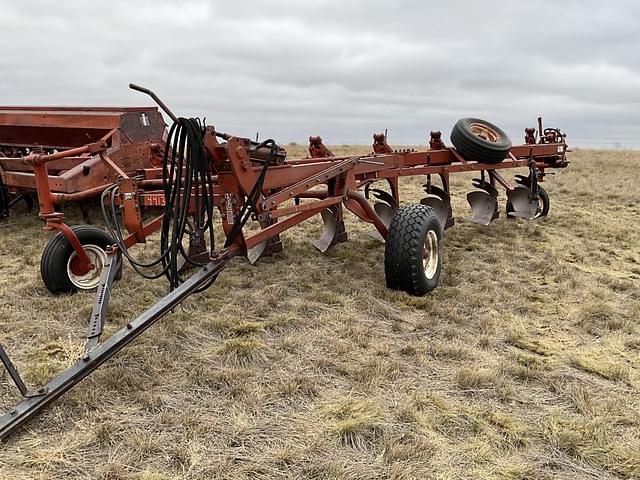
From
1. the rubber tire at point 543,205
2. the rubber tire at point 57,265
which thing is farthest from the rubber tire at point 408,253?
the rubber tire at point 543,205

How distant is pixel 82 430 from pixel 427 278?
295 centimetres

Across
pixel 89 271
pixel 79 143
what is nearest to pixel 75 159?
pixel 79 143

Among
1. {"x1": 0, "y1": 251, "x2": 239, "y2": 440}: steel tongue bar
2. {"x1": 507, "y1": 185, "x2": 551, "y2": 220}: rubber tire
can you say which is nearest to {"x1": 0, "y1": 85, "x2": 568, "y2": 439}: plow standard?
{"x1": 0, "y1": 251, "x2": 239, "y2": 440}: steel tongue bar

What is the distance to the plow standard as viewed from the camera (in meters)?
3.12

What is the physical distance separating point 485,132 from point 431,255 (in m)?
3.33

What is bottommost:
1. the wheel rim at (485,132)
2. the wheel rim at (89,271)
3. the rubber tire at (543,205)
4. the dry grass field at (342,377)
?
the dry grass field at (342,377)

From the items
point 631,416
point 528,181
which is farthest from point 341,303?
point 528,181

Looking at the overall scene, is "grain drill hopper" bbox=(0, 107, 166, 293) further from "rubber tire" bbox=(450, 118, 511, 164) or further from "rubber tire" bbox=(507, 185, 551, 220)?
"rubber tire" bbox=(507, 185, 551, 220)

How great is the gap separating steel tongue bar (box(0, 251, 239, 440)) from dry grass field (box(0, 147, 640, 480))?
8cm

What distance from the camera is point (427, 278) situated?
15.1 ft

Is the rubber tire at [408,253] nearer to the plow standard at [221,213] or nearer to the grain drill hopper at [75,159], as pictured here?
the plow standard at [221,213]

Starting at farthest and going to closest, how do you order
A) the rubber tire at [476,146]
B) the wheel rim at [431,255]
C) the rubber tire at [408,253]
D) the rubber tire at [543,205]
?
1. the rubber tire at [543,205]
2. the rubber tire at [476,146]
3. the wheel rim at [431,255]
4. the rubber tire at [408,253]

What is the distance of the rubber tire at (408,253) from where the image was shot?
171 inches

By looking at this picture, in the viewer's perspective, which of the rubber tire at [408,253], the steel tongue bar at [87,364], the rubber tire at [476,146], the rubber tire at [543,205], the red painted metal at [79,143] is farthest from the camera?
the rubber tire at [543,205]
